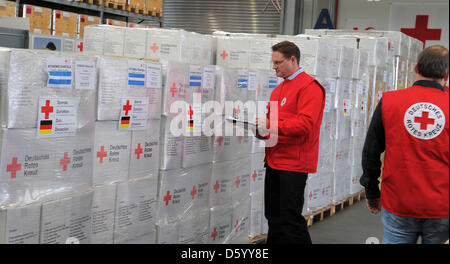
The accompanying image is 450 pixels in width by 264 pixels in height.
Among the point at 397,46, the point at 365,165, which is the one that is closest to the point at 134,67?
the point at 365,165

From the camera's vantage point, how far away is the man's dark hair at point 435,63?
8.78 ft

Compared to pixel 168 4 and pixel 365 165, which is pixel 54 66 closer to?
pixel 365 165

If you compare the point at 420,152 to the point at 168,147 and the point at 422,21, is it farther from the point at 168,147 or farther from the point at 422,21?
the point at 422,21

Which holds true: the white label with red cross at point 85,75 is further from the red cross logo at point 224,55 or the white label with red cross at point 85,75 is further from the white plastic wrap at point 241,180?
the red cross logo at point 224,55

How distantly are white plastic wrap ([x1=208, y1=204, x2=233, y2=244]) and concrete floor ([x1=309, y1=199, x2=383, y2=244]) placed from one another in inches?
49.9

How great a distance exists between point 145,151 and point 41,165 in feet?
2.93

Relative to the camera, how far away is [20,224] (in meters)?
2.75

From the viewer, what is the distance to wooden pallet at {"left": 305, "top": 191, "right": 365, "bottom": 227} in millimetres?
6062

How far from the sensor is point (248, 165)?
482cm

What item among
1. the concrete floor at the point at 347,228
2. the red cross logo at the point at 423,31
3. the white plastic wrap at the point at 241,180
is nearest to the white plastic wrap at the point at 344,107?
the concrete floor at the point at 347,228

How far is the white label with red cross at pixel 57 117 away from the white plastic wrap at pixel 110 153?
0.26m

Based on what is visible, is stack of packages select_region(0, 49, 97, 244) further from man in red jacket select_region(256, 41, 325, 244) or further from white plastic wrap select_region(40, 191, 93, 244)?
man in red jacket select_region(256, 41, 325, 244)

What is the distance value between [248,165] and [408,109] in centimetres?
226

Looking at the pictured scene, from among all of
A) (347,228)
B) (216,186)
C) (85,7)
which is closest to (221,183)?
(216,186)
